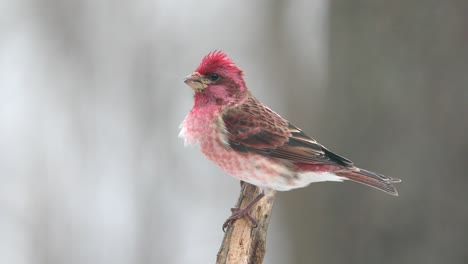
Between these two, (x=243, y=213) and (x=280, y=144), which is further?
(x=280, y=144)

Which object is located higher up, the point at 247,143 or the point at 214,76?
the point at 214,76

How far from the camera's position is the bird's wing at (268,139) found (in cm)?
519

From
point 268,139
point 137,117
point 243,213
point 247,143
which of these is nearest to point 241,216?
point 243,213

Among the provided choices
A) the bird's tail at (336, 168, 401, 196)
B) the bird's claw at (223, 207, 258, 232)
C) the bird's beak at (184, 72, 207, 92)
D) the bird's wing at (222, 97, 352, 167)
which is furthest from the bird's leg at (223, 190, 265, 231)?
the bird's beak at (184, 72, 207, 92)

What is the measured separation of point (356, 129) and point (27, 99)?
8.28 metres

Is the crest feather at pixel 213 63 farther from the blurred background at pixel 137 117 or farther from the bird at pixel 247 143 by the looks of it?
the blurred background at pixel 137 117

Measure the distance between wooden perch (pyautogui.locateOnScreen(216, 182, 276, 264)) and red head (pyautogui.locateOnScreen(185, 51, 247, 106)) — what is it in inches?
32.1

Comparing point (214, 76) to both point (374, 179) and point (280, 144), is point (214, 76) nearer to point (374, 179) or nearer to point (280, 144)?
point (280, 144)

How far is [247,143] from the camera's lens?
5.20 m

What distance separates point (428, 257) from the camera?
5926mm

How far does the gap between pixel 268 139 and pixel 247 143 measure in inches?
7.9

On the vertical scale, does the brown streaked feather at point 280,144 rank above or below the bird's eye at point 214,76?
below

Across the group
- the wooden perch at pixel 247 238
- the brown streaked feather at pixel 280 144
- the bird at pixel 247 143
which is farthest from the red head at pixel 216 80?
the wooden perch at pixel 247 238

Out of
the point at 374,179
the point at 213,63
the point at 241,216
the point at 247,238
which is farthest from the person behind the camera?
the point at 213,63
